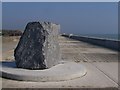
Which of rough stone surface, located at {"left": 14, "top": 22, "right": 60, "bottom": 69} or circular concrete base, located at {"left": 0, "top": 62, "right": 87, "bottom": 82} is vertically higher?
rough stone surface, located at {"left": 14, "top": 22, "right": 60, "bottom": 69}

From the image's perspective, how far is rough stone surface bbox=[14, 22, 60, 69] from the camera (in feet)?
31.3

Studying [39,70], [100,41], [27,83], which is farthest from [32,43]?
[100,41]

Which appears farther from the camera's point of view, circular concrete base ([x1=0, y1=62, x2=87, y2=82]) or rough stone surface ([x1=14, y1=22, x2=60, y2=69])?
rough stone surface ([x1=14, y1=22, x2=60, y2=69])

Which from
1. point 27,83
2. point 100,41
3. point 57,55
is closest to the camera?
point 27,83

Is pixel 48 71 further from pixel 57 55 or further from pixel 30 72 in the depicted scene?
pixel 57 55

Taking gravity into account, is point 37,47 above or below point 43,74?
above

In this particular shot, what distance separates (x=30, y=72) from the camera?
8.95 meters

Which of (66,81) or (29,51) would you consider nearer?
(66,81)

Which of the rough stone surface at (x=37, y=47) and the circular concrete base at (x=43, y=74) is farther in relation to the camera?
the rough stone surface at (x=37, y=47)

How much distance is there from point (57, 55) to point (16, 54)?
1459 mm

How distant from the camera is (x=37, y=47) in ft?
31.6

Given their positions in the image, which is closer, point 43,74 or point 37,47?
point 43,74

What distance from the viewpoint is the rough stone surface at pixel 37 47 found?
9531 mm

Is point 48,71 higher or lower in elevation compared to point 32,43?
lower
